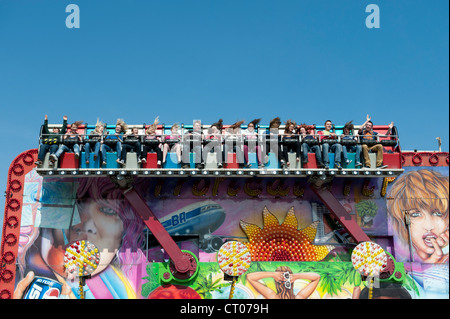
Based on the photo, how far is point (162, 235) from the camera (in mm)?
18328

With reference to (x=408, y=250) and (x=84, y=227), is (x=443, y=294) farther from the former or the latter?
(x=84, y=227)

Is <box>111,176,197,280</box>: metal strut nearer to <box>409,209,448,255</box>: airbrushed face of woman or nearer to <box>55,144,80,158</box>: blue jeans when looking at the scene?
<box>55,144,80,158</box>: blue jeans

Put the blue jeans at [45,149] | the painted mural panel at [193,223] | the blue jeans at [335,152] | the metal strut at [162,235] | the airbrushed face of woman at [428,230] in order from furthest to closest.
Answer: the airbrushed face of woman at [428,230], the painted mural panel at [193,223], the blue jeans at [335,152], the blue jeans at [45,149], the metal strut at [162,235]

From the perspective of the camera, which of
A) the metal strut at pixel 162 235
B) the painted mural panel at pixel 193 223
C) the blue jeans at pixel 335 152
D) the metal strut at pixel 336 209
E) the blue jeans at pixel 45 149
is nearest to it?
the metal strut at pixel 162 235

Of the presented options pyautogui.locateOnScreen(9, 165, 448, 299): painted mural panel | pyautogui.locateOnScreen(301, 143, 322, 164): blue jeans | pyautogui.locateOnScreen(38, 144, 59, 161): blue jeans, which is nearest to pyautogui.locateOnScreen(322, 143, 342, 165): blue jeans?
pyautogui.locateOnScreen(301, 143, 322, 164): blue jeans

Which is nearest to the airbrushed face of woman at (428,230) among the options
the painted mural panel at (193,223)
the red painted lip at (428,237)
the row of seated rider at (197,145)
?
the red painted lip at (428,237)

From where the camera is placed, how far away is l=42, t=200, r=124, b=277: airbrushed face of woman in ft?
63.0

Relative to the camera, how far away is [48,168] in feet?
59.1

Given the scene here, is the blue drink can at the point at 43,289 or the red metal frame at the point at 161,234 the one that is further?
the blue drink can at the point at 43,289

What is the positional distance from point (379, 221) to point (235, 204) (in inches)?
204

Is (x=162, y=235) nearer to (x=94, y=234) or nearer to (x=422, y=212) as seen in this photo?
(x=94, y=234)

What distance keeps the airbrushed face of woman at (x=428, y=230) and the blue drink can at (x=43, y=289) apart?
491 inches

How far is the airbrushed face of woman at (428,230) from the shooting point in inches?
777

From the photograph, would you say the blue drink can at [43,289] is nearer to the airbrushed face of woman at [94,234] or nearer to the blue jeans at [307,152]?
the airbrushed face of woman at [94,234]
